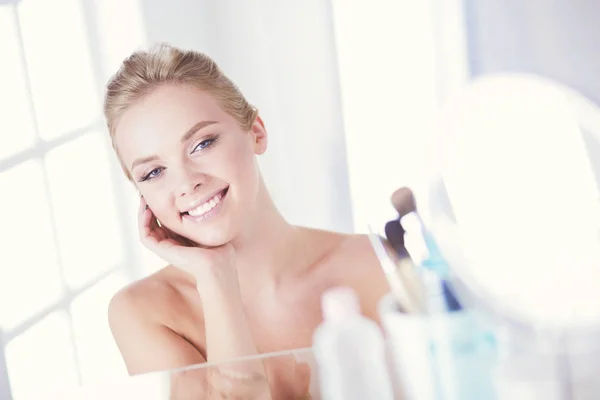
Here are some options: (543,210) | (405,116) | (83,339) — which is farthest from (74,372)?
(543,210)

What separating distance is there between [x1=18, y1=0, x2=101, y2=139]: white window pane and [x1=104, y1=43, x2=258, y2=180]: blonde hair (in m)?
0.04

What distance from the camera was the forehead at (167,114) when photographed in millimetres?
1060

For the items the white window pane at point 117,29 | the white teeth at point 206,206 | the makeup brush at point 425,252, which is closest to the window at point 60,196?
the white window pane at point 117,29

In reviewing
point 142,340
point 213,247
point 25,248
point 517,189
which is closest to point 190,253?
point 213,247

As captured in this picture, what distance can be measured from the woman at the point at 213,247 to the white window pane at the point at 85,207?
39 mm

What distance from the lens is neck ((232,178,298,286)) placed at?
1113 mm

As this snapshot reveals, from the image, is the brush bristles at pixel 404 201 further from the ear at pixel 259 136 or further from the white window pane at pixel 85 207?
the white window pane at pixel 85 207

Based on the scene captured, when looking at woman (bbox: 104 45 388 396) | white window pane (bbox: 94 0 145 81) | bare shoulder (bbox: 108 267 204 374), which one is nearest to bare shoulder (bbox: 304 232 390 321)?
woman (bbox: 104 45 388 396)

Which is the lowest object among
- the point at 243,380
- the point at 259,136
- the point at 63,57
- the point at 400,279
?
the point at 243,380

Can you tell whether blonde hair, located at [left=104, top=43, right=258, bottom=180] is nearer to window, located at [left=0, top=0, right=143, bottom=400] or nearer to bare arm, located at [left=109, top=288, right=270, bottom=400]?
window, located at [left=0, top=0, right=143, bottom=400]

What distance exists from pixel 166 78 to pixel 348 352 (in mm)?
443

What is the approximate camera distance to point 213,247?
1.11 metres

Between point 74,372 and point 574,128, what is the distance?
79 cm

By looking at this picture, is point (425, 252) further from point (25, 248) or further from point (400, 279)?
point (25, 248)
